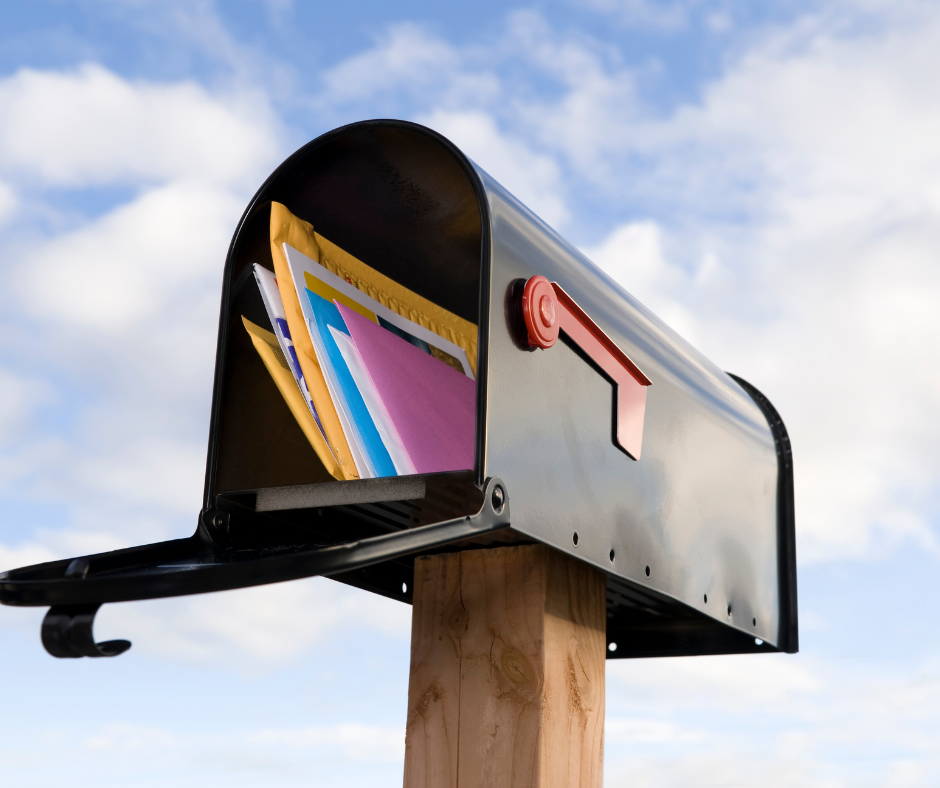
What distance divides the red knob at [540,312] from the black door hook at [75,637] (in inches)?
25.2

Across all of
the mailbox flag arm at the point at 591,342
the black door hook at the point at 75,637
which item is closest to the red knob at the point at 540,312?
the mailbox flag arm at the point at 591,342

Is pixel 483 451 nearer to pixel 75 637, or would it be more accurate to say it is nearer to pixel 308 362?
pixel 308 362

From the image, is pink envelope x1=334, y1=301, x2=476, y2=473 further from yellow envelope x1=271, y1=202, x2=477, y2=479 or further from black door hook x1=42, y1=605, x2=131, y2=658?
black door hook x1=42, y1=605, x2=131, y2=658

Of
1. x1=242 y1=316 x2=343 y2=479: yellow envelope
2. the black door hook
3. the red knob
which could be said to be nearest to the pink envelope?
x1=242 y1=316 x2=343 y2=479: yellow envelope

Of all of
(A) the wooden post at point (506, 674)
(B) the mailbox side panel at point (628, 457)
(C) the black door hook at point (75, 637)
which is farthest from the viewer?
(A) the wooden post at point (506, 674)

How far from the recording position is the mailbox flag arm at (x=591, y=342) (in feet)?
4.64

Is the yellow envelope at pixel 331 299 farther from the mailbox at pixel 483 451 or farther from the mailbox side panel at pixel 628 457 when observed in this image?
the mailbox side panel at pixel 628 457

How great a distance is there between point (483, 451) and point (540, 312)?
234mm

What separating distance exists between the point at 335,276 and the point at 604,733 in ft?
2.73

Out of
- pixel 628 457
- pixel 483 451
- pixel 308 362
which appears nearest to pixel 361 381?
pixel 308 362

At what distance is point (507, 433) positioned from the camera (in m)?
1.35

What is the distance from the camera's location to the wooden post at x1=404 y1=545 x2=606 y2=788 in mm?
1504

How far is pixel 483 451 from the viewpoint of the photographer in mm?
1296

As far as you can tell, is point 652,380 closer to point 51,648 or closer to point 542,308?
point 542,308
